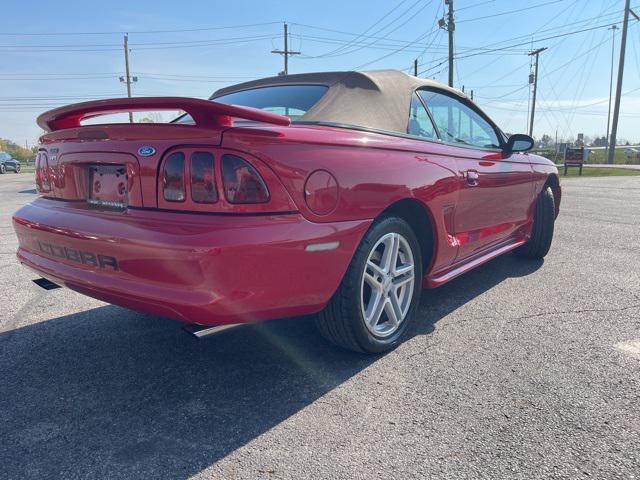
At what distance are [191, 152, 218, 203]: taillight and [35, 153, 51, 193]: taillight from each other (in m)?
1.16

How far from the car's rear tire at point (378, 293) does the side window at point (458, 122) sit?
0.96 m

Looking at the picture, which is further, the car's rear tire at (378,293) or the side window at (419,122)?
the side window at (419,122)

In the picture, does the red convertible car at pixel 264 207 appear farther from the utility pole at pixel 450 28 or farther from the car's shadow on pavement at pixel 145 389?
the utility pole at pixel 450 28

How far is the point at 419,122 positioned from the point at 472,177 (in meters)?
0.55

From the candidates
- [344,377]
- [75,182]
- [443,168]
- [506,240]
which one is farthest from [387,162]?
[506,240]

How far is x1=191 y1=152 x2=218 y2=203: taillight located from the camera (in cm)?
195

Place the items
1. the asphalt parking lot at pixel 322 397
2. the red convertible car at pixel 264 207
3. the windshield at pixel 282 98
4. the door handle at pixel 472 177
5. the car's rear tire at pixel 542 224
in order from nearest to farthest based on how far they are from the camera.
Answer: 1. the asphalt parking lot at pixel 322 397
2. the red convertible car at pixel 264 207
3. the windshield at pixel 282 98
4. the door handle at pixel 472 177
5. the car's rear tire at pixel 542 224

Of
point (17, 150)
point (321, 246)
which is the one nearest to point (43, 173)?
point (321, 246)

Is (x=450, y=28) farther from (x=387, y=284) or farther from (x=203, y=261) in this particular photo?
(x=203, y=261)

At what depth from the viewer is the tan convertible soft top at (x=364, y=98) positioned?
2.64m

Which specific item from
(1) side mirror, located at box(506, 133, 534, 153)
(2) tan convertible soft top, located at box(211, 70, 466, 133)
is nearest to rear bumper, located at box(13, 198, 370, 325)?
(2) tan convertible soft top, located at box(211, 70, 466, 133)

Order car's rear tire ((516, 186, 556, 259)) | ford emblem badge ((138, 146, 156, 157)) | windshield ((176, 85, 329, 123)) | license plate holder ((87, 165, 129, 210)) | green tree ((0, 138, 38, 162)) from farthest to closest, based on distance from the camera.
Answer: green tree ((0, 138, 38, 162)), car's rear tire ((516, 186, 556, 259)), windshield ((176, 85, 329, 123)), license plate holder ((87, 165, 129, 210)), ford emblem badge ((138, 146, 156, 157))

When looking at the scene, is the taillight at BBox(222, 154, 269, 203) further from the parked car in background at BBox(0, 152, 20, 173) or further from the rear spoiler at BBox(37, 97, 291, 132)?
the parked car in background at BBox(0, 152, 20, 173)

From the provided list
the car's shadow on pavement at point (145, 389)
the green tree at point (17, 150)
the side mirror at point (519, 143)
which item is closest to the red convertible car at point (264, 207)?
the car's shadow on pavement at point (145, 389)
